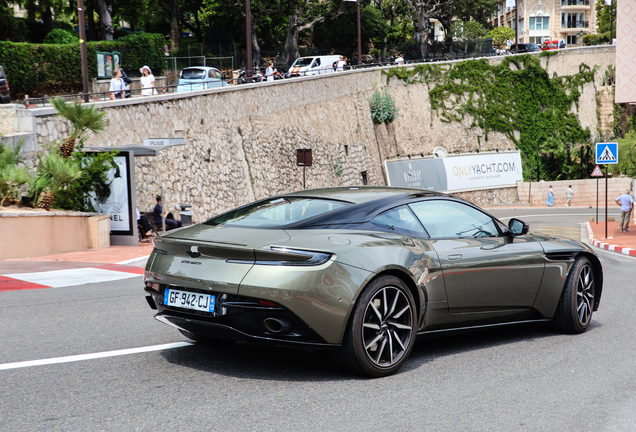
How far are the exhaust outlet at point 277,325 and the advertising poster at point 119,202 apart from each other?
12.0 meters

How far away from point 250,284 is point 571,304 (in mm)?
3418

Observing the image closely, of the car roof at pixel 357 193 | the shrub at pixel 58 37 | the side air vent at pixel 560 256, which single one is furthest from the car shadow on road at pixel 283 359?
the shrub at pixel 58 37

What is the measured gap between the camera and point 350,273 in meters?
4.36

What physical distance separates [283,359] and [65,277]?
542 cm

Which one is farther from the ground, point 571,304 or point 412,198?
point 412,198

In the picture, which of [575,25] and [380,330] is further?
[575,25]

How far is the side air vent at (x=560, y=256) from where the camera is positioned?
6.03 metres

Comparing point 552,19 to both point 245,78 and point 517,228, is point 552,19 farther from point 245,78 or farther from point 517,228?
point 517,228

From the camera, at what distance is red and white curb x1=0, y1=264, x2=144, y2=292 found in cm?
845

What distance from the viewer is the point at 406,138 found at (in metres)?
46.2

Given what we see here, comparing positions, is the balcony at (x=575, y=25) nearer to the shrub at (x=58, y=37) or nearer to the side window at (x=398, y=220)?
the shrub at (x=58, y=37)

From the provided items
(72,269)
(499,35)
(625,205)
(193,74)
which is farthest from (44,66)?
(499,35)

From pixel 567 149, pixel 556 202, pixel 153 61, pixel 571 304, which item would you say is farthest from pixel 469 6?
pixel 571 304

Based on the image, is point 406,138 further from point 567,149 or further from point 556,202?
point 567,149
